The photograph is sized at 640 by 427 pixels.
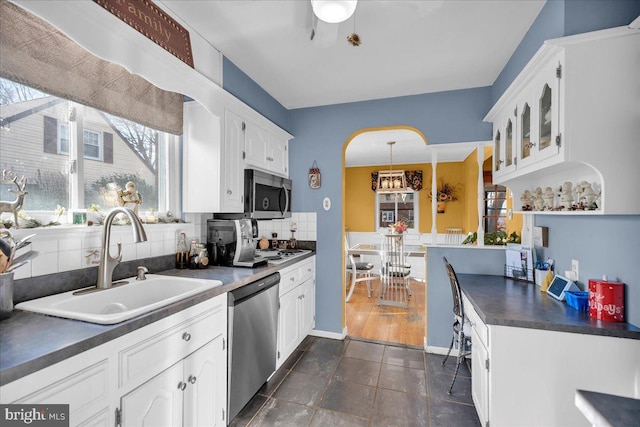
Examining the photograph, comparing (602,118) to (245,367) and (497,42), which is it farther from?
(245,367)

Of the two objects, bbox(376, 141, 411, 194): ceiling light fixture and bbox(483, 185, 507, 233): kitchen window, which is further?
bbox(483, 185, 507, 233): kitchen window

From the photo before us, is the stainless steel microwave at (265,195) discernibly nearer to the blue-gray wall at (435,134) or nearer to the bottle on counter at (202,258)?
the blue-gray wall at (435,134)

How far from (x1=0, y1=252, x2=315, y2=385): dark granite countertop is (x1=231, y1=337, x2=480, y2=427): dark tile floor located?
3.79 ft

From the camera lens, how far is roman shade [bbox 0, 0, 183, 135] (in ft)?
4.06

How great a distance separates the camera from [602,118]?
1364mm

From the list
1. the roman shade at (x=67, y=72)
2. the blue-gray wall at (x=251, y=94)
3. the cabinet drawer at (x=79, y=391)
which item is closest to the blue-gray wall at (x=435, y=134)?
the blue-gray wall at (x=251, y=94)

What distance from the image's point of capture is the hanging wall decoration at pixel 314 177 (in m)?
3.29

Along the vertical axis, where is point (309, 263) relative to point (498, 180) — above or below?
below

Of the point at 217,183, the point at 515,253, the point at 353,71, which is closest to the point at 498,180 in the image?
the point at 515,253

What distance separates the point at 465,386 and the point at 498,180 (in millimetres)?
1700

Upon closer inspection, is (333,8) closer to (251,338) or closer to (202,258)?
(202,258)

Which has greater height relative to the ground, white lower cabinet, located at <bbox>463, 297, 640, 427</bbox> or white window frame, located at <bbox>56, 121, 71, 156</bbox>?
white window frame, located at <bbox>56, 121, 71, 156</bbox>

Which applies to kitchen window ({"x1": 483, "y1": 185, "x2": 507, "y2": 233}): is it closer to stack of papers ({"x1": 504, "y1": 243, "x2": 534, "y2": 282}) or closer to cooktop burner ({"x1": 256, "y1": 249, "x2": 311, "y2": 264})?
stack of papers ({"x1": 504, "y1": 243, "x2": 534, "y2": 282})

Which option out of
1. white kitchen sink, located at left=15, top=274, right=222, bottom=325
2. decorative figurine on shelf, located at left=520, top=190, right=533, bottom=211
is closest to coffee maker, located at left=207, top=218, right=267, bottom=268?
white kitchen sink, located at left=15, top=274, right=222, bottom=325
